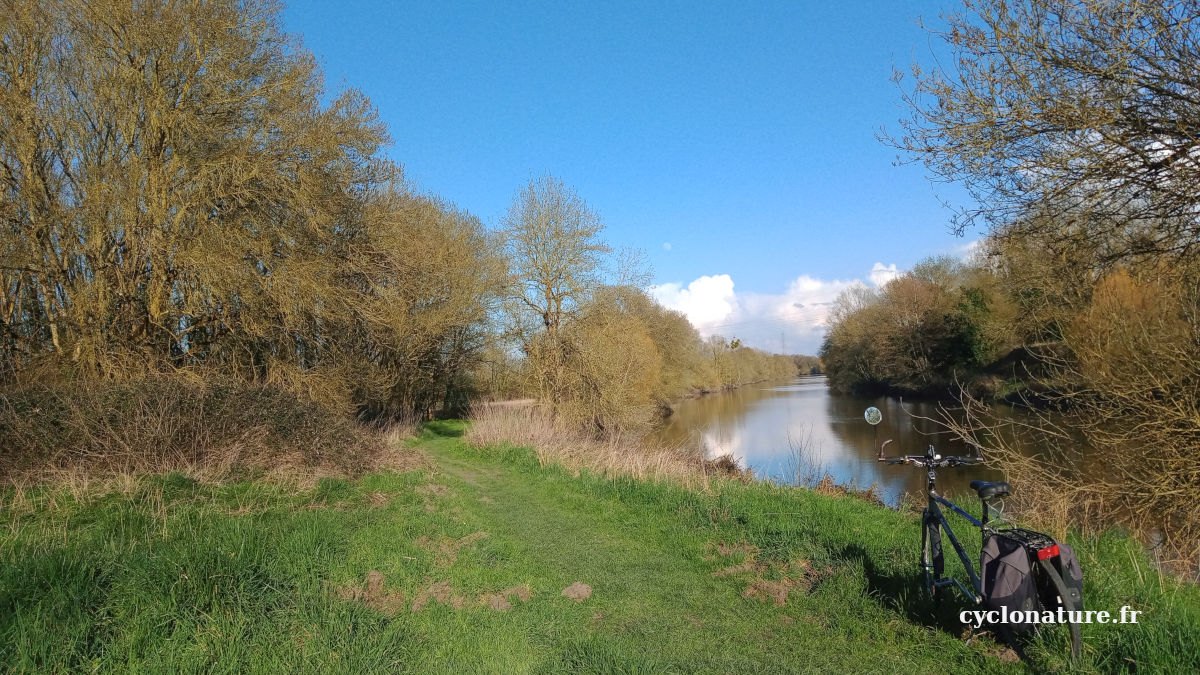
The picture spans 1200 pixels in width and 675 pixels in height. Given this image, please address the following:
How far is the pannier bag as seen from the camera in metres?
3.52

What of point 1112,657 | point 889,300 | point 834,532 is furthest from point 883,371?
point 1112,657

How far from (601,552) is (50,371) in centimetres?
959

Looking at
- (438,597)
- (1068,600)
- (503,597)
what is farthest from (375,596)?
(1068,600)

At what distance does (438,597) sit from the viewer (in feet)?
18.3

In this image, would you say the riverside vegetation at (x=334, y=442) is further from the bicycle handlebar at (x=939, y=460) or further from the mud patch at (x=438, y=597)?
the bicycle handlebar at (x=939, y=460)

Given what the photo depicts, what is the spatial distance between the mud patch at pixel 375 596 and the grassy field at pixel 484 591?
2 cm

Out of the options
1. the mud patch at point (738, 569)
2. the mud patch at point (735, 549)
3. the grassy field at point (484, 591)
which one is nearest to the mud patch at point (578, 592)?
the grassy field at point (484, 591)

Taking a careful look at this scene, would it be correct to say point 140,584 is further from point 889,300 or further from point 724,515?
point 889,300

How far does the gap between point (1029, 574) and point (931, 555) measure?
4.60ft

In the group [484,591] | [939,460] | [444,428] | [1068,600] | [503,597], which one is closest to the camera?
[1068,600]

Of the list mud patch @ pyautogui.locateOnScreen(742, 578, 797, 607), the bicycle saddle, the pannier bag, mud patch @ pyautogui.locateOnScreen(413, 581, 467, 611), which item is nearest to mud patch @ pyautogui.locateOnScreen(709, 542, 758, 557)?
mud patch @ pyautogui.locateOnScreen(742, 578, 797, 607)

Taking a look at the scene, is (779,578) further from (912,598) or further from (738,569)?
(912,598)

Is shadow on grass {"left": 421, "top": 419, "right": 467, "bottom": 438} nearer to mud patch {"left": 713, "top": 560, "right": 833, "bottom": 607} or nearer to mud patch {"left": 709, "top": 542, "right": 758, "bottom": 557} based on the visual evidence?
mud patch {"left": 709, "top": 542, "right": 758, "bottom": 557}

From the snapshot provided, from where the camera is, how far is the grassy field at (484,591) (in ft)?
12.8
